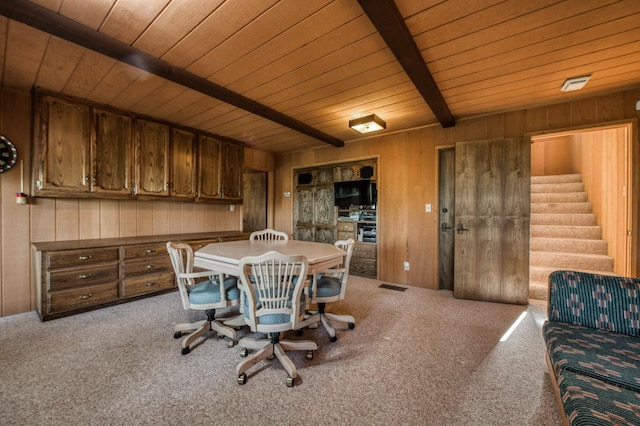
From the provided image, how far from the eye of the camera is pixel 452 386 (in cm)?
Answer: 171

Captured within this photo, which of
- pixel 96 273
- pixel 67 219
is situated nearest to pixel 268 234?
pixel 96 273

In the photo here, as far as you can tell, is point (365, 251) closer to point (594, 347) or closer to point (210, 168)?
point (210, 168)

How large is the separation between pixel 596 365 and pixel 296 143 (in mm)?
4578

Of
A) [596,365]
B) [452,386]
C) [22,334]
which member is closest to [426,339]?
[452,386]

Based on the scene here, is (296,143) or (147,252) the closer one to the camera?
(147,252)

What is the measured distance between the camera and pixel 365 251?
4.54m

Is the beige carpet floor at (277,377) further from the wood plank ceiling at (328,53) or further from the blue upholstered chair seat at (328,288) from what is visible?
the wood plank ceiling at (328,53)

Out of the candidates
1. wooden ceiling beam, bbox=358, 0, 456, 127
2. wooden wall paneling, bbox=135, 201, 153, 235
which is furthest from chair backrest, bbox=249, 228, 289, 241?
wooden ceiling beam, bbox=358, 0, 456, 127

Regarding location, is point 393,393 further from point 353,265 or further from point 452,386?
point 353,265

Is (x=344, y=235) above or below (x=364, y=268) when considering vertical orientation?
above

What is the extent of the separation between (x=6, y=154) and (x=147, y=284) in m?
2.00

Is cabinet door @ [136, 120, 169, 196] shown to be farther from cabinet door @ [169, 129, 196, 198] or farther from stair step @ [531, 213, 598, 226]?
stair step @ [531, 213, 598, 226]

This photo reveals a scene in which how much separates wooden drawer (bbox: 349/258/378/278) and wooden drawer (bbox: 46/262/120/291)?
11.3 ft

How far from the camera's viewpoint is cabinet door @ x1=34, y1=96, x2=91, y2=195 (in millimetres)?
2787
